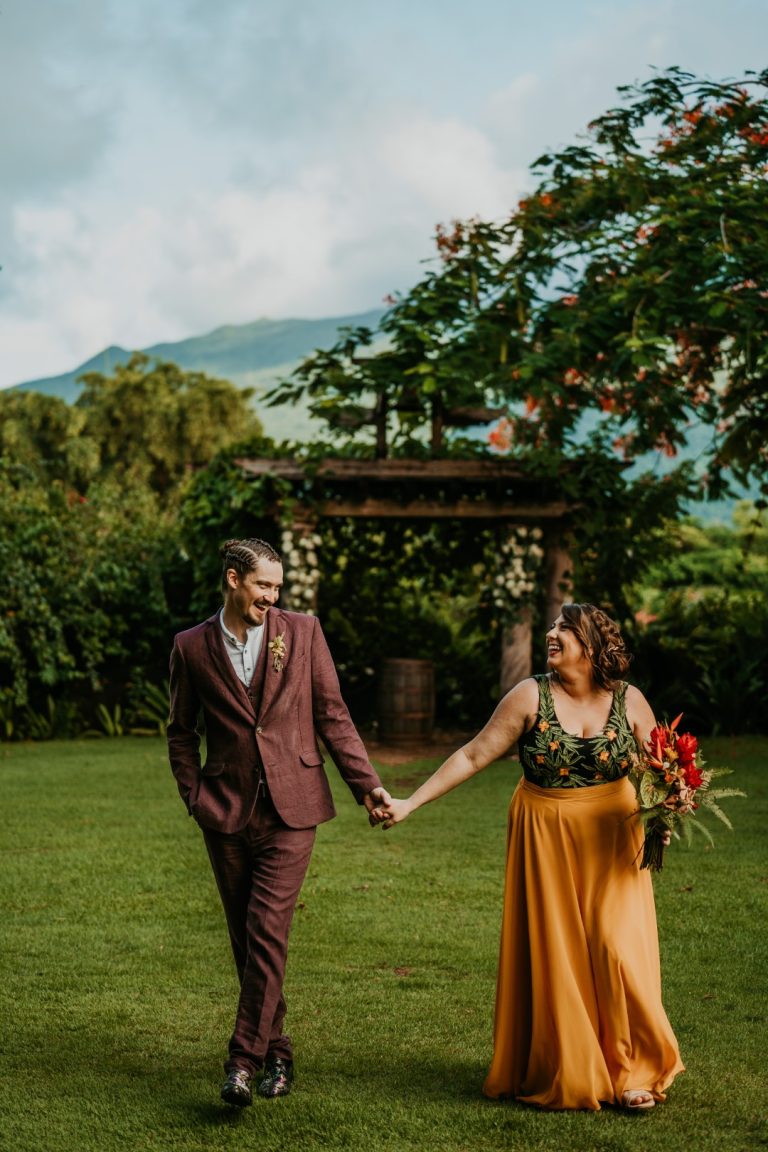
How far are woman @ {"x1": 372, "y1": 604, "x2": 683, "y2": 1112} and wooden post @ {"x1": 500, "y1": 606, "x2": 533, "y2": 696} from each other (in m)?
9.77

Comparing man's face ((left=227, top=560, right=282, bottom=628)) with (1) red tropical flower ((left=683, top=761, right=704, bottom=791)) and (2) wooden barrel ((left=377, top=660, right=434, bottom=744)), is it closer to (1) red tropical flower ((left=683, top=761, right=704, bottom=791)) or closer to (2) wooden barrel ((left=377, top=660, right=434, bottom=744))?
(1) red tropical flower ((left=683, top=761, right=704, bottom=791))

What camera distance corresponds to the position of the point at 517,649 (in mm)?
14555

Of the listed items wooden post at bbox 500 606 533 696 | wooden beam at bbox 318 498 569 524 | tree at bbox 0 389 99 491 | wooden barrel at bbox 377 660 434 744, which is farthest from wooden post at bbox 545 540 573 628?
tree at bbox 0 389 99 491

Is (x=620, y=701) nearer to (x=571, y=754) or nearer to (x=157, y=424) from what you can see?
(x=571, y=754)

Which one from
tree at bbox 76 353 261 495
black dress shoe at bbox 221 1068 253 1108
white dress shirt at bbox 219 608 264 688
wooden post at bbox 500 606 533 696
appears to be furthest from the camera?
tree at bbox 76 353 261 495

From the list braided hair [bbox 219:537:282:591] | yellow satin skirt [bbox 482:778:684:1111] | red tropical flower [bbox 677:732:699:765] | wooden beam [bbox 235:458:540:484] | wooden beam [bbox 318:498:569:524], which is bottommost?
yellow satin skirt [bbox 482:778:684:1111]

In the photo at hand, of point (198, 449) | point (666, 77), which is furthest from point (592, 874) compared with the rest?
point (198, 449)

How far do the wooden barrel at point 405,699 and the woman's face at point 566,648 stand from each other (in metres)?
10.1

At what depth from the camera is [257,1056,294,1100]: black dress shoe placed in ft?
14.8

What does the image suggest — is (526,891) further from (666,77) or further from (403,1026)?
(666,77)

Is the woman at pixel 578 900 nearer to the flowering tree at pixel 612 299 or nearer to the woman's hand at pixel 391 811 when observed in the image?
the woman's hand at pixel 391 811

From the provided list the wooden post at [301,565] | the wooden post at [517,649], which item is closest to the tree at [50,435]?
the wooden post at [301,565]

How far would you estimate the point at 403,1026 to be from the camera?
534 centimetres

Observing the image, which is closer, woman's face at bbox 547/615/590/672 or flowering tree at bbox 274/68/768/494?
woman's face at bbox 547/615/590/672
